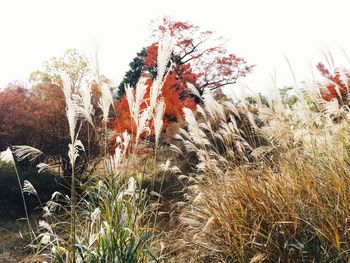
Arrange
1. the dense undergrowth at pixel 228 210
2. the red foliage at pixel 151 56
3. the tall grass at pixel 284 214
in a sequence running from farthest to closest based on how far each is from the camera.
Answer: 1. the red foliage at pixel 151 56
2. the tall grass at pixel 284 214
3. the dense undergrowth at pixel 228 210

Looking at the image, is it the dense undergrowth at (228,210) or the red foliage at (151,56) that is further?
the red foliage at (151,56)

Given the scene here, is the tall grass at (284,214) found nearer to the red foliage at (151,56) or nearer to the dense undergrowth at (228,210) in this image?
the dense undergrowth at (228,210)

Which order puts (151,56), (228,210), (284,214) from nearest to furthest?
(284,214) < (228,210) < (151,56)

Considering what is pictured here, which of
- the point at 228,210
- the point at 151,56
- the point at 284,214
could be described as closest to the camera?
the point at 284,214

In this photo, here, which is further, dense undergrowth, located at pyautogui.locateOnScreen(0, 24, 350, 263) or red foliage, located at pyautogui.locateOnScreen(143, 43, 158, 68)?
red foliage, located at pyautogui.locateOnScreen(143, 43, 158, 68)

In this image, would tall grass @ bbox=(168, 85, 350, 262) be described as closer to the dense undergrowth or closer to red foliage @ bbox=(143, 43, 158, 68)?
the dense undergrowth

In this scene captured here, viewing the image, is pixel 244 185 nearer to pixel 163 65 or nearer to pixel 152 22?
pixel 163 65

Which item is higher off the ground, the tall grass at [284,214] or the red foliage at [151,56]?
the red foliage at [151,56]

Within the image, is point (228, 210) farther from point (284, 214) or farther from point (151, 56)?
point (151, 56)

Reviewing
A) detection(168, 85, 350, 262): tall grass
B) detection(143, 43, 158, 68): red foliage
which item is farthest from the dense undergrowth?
detection(143, 43, 158, 68): red foliage

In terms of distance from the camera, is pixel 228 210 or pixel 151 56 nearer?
pixel 228 210

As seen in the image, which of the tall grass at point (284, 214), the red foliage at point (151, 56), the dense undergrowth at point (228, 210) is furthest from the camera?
the red foliage at point (151, 56)

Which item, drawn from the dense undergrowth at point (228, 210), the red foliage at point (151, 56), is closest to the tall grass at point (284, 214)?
the dense undergrowth at point (228, 210)

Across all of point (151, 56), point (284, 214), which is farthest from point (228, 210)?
point (151, 56)
